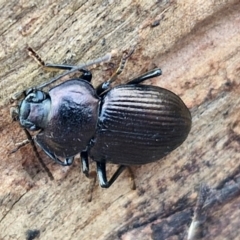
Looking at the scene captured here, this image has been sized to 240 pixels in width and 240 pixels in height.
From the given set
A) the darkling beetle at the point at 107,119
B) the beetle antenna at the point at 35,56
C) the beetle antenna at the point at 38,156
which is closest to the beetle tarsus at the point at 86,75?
the darkling beetle at the point at 107,119

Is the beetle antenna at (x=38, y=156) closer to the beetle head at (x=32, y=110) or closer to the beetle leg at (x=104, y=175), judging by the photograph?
Answer: the beetle head at (x=32, y=110)

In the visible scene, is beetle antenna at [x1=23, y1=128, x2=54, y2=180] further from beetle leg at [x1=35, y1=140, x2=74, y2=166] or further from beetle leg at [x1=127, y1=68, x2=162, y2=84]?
beetle leg at [x1=127, y1=68, x2=162, y2=84]

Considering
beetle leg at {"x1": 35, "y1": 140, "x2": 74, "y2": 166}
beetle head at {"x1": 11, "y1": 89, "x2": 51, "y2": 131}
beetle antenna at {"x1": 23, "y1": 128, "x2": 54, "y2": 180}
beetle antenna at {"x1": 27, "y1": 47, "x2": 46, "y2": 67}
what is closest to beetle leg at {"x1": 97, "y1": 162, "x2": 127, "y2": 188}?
beetle leg at {"x1": 35, "y1": 140, "x2": 74, "y2": 166}

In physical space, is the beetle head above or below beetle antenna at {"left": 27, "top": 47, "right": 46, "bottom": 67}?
below

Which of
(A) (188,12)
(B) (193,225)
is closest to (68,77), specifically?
(A) (188,12)

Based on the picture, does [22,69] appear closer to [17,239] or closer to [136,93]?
[136,93]

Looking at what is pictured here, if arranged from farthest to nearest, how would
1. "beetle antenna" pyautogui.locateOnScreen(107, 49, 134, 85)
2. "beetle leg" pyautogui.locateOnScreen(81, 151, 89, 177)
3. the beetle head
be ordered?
"beetle leg" pyautogui.locateOnScreen(81, 151, 89, 177)
"beetle antenna" pyautogui.locateOnScreen(107, 49, 134, 85)
the beetle head

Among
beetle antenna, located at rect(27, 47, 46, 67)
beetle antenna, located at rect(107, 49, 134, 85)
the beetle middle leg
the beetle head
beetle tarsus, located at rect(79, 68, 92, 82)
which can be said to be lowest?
the beetle middle leg
